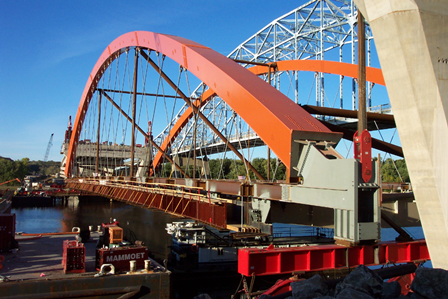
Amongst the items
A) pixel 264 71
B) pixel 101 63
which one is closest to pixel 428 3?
pixel 264 71

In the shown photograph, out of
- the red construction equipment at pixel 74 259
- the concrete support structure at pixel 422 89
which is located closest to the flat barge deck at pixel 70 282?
the red construction equipment at pixel 74 259

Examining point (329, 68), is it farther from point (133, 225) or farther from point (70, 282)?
point (133, 225)

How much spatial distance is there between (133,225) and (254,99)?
37.2 metres

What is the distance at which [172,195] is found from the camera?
17.3 metres

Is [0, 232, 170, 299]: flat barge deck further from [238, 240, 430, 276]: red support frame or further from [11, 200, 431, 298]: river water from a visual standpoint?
[238, 240, 430, 276]: red support frame

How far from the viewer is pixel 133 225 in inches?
1845

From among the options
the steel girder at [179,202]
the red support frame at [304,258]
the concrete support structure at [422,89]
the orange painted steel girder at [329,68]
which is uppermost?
the orange painted steel girder at [329,68]

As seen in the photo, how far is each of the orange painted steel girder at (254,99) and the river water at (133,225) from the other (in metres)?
6.92

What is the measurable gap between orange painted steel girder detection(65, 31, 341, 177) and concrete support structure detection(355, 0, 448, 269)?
135 inches

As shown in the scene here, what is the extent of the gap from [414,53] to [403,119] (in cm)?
143

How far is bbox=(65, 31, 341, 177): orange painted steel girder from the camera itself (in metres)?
11.8

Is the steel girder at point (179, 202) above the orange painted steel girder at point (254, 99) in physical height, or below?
below

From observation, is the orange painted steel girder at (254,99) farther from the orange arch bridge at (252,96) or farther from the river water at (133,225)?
A: the river water at (133,225)

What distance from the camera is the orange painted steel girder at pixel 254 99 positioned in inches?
463
